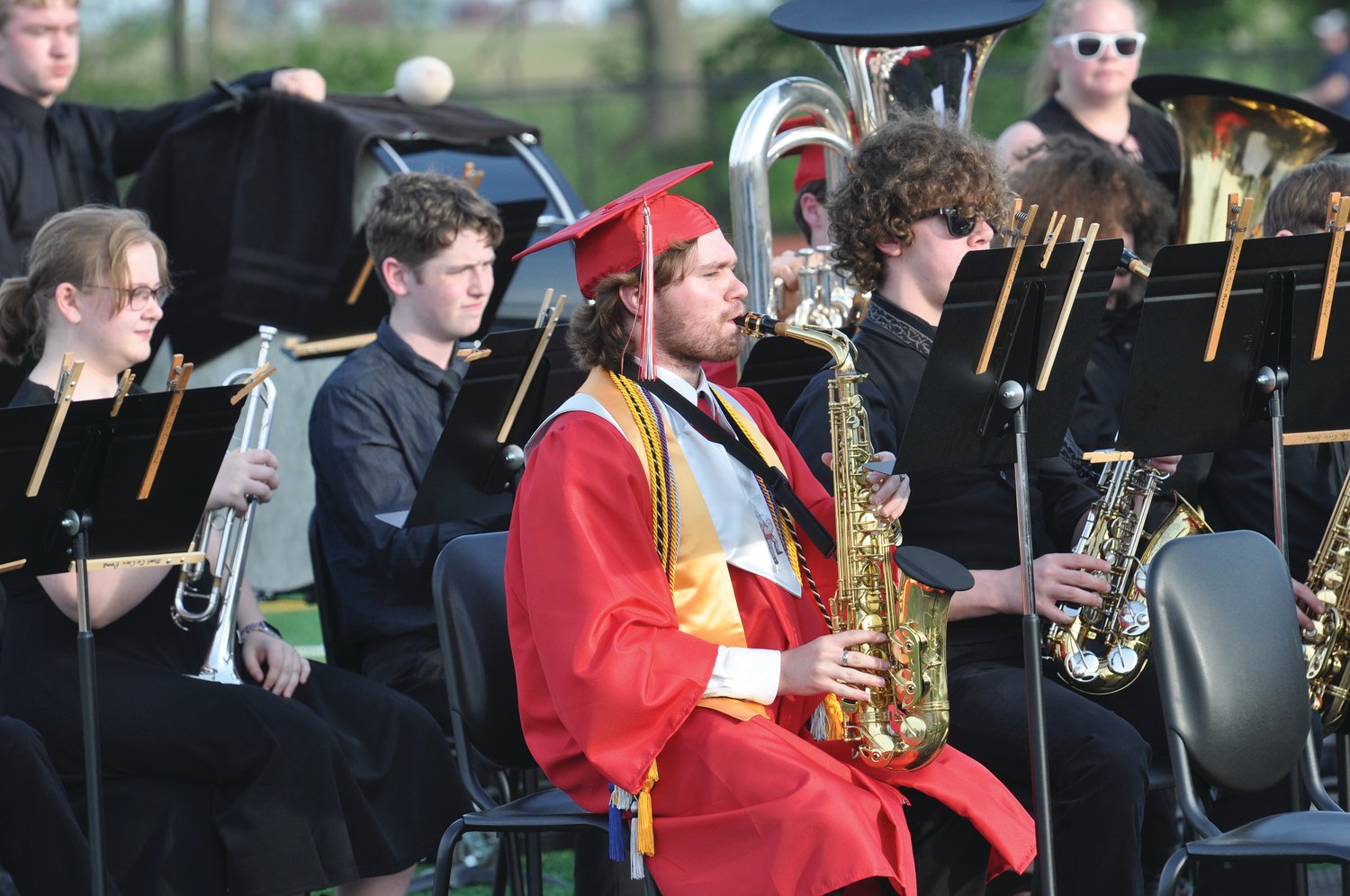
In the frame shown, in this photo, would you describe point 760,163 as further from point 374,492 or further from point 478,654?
point 478,654

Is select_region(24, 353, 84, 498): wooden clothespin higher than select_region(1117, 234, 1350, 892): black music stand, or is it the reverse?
select_region(1117, 234, 1350, 892): black music stand

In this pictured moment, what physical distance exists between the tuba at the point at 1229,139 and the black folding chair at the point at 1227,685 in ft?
6.68

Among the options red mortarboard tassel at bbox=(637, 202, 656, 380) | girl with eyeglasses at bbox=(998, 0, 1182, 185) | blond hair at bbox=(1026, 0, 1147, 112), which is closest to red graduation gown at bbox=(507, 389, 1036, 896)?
red mortarboard tassel at bbox=(637, 202, 656, 380)

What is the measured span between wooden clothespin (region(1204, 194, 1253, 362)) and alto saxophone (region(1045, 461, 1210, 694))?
49 centimetres

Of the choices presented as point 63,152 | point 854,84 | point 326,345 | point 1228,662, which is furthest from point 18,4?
point 1228,662

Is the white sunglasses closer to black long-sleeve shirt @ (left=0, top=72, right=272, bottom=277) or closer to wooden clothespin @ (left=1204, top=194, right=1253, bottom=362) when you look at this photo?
wooden clothespin @ (left=1204, top=194, right=1253, bottom=362)

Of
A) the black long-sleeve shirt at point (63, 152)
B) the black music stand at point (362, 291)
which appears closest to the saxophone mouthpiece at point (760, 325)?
the black music stand at point (362, 291)

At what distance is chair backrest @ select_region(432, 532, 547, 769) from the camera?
140 inches

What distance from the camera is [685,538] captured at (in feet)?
10.6

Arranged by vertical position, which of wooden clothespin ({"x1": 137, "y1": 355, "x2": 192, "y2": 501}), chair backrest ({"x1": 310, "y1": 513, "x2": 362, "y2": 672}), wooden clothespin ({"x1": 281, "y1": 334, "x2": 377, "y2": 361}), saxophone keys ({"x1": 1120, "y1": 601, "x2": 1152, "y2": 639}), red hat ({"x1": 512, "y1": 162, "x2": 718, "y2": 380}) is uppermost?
red hat ({"x1": 512, "y1": 162, "x2": 718, "y2": 380})

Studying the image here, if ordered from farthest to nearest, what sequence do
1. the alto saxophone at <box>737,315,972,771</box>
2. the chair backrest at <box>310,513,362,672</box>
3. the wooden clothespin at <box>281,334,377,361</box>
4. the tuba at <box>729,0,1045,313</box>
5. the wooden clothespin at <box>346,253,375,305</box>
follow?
the wooden clothespin at <box>346,253,375,305</box> < the wooden clothespin at <box>281,334,377,361</box> < the tuba at <box>729,0,1045,313</box> < the chair backrest at <box>310,513,362,672</box> < the alto saxophone at <box>737,315,972,771</box>

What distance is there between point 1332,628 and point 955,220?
3.99 ft

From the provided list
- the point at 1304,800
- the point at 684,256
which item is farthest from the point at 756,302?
the point at 1304,800

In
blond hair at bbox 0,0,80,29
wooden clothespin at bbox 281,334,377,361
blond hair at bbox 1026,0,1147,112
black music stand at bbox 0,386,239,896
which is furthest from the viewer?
blond hair at bbox 1026,0,1147,112
